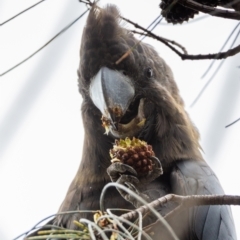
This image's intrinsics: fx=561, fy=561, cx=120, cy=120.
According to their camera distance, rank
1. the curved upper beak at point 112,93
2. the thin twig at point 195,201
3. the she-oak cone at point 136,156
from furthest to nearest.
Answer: the curved upper beak at point 112,93, the she-oak cone at point 136,156, the thin twig at point 195,201

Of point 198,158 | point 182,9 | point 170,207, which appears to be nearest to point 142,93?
point 198,158

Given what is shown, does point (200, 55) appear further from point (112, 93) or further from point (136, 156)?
point (112, 93)

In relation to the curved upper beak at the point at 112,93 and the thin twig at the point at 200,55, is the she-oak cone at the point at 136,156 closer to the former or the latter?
the curved upper beak at the point at 112,93

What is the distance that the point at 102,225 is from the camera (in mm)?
1071

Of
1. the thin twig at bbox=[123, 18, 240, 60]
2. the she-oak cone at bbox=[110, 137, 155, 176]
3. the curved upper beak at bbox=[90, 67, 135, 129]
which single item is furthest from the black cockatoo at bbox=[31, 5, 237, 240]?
the thin twig at bbox=[123, 18, 240, 60]

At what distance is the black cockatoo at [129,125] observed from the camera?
232cm

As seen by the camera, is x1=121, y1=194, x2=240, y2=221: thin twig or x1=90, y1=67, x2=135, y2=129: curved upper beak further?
x1=90, y1=67, x2=135, y2=129: curved upper beak

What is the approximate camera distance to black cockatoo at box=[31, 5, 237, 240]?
2.32 metres

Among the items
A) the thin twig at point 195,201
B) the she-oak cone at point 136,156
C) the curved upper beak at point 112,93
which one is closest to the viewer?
the thin twig at point 195,201

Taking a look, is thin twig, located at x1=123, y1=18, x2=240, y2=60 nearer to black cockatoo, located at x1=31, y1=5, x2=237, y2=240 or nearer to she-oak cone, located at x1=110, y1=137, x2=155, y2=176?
she-oak cone, located at x1=110, y1=137, x2=155, y2=176

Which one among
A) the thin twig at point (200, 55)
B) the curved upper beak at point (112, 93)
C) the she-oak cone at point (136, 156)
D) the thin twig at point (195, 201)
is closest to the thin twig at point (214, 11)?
the thin twig at point (200, 55)

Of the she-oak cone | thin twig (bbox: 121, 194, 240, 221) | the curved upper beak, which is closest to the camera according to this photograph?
thin twig (bbox: 121, 194, 240, 221)

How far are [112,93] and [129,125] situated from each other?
0.54ft

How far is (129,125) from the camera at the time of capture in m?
2.38
